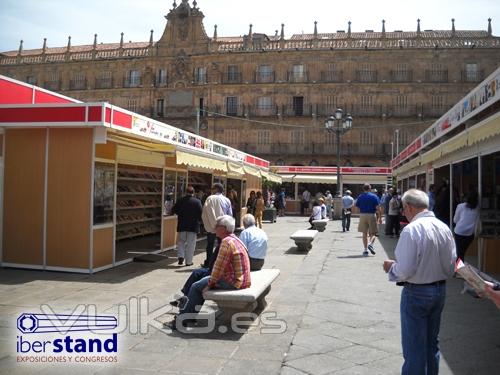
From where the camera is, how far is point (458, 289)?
7434mm

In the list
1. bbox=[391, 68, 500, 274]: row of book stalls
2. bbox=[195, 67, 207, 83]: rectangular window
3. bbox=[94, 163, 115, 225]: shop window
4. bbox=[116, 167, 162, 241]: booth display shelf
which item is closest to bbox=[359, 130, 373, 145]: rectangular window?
bbox=[195, 67, 207, 83]: rectangular window

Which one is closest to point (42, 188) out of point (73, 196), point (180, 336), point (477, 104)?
point (73, 196)

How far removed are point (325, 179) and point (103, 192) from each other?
2585 centimetres

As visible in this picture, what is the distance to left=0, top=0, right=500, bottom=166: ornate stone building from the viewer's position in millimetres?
43875

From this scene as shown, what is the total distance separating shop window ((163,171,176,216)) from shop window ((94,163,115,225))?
8.27 ft

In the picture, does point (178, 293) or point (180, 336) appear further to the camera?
point (178, 293)

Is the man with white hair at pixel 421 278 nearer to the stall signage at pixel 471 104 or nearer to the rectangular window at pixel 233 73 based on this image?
the stall signage at pixel 471 104

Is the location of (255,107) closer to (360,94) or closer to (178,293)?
(360,94)

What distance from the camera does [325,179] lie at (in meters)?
33.2

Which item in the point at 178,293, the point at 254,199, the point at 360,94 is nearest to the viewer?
the point at 178,293

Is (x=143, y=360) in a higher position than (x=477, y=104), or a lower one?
lower

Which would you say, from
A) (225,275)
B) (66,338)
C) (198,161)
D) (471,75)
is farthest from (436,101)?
(66,338)

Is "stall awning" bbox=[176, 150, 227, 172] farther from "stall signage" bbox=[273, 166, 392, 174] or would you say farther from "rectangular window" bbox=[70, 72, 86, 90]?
"rectangular window" bbox=[70, 72, 86, 90]

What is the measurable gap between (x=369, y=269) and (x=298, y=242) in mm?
2721
